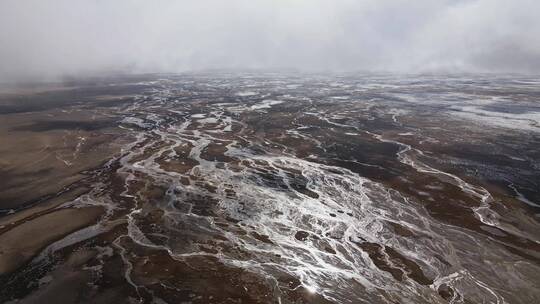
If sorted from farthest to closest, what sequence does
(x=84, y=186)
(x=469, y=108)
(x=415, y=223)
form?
(x=469, y=108), (x=84, y=186), (x=415, y=223)

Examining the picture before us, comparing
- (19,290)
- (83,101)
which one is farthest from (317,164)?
(83,101)

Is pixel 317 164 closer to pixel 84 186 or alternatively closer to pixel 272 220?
pixel 272 220

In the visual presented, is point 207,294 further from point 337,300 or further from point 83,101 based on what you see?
point 83,101

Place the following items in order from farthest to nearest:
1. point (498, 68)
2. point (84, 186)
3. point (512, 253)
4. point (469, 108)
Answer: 1. point (498, 68)
2. point (469, 108)
3. point (84, 186)
4. point (512, 253)

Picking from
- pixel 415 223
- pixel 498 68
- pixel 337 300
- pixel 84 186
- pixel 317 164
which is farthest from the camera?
pixel 498 68

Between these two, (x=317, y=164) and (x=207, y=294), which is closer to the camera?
(x=207, y=294)

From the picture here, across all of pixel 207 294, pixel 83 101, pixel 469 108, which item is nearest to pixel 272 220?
pixel 207 294
